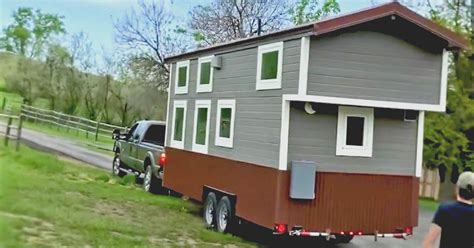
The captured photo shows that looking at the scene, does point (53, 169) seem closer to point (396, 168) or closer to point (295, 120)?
point (295, 120)

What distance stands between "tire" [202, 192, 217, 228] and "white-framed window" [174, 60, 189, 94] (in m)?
2.21

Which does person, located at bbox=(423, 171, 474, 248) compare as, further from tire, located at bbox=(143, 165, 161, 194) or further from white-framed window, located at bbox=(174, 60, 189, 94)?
tire, located at bbox=(143, 165, 161, 194)

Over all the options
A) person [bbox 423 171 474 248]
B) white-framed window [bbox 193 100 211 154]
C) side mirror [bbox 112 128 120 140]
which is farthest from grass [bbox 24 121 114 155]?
person [bbox 423 171 474 248]

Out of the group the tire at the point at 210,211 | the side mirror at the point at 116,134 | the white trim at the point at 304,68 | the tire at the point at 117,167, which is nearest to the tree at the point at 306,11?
the side mirror at the point at 116,134

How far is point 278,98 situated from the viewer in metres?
7.84

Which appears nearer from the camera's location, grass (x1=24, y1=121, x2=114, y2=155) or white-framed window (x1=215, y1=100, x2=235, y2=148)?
white-framed window (x1=215, y1=100, x2=235, y2=148)

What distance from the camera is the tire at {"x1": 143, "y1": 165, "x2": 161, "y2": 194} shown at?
12.8 metres

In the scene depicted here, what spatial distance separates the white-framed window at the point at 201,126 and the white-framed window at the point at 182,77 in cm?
75

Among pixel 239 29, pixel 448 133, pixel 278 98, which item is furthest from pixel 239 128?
pixel 239 29

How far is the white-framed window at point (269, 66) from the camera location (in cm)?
795

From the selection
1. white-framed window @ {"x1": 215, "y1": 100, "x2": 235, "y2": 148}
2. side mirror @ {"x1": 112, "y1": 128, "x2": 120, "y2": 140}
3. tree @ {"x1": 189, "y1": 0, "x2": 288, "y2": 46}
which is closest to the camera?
white-framed window @ {"x1": 215, "y1": 100, "x2": 235, "y2": 148}

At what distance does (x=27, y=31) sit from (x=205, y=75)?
233 inches

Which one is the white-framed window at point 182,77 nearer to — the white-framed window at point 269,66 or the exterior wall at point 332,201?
the exterior wall at point 332,201

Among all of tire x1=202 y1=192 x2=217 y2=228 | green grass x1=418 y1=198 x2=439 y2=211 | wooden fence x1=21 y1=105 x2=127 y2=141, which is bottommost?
green grass x1=418 y1=198 x2=439 y2=211
